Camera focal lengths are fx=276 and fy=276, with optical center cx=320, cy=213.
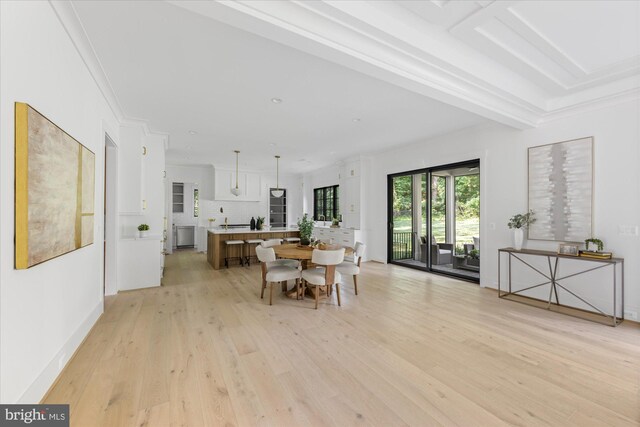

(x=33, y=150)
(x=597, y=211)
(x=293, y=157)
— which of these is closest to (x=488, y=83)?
(x=597, y=211)

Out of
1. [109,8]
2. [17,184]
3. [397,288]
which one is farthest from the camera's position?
[397,288]

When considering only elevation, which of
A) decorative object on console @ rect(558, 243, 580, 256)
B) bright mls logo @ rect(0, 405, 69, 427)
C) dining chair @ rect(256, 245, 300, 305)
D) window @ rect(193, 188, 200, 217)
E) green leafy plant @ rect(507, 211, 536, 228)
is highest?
window @ rect(193, 188, 200, 217)

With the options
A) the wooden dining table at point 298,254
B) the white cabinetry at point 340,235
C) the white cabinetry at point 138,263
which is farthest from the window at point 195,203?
the wooden dining table at point 298,254

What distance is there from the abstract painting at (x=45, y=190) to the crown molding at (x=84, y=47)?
0.84 metres

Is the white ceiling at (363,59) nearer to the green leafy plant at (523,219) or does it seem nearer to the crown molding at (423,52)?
the crown molding at (423,52)

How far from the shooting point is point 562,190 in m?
3.81

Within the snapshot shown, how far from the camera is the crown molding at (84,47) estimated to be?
2.02 meters

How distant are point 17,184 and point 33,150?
0.81 feet

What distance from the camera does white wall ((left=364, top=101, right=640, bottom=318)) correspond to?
10.8ft

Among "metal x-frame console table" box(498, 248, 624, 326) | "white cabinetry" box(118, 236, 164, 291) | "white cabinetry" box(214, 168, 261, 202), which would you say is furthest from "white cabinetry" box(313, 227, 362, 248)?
"white cabinetry" box(118, 236, 164, 291)

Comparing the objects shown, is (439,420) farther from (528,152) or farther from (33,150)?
(528,152)

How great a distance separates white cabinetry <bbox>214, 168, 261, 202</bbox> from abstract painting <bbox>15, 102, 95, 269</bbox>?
20.1ft

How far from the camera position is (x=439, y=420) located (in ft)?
5.62

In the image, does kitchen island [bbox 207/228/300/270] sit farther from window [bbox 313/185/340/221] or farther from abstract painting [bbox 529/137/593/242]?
abstract painting [bbox 529/137/593/242]
